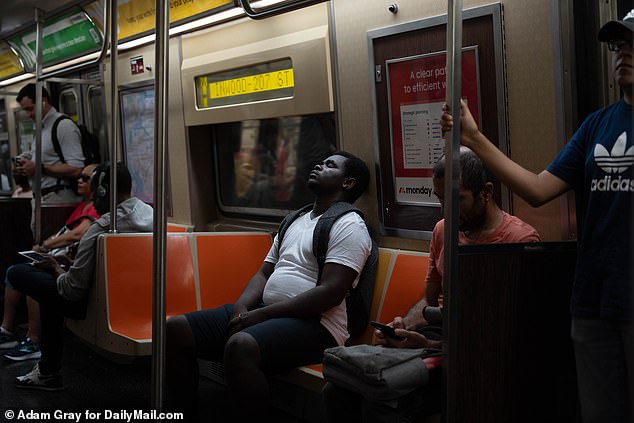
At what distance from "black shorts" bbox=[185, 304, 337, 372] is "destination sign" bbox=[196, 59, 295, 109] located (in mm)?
1599

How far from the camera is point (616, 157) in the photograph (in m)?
2.29

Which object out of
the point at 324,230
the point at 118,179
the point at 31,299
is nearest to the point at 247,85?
the point at 118,179

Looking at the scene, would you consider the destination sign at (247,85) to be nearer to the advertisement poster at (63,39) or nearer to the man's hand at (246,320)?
the man's hand at (246,320)

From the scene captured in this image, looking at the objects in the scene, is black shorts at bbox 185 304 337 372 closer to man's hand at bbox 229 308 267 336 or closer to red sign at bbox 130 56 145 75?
man's hand at bbox 229 308 267 336

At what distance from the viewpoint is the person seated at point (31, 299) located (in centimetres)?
582

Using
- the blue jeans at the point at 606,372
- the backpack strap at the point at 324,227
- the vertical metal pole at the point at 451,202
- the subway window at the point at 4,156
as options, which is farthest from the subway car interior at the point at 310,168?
the subway window at the point at 4,156

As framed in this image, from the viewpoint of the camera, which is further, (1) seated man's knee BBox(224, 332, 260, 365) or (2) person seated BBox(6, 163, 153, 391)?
(2) person seated BBox(6, 163, 153, 391)


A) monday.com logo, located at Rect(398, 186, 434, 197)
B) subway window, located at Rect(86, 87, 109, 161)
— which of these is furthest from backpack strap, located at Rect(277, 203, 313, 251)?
subway window, located at Rect(86, 87, 109, 161)

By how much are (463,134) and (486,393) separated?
851mm

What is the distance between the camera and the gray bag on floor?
8.70 ft

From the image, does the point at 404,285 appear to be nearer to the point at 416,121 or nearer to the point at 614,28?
the point at 416,121

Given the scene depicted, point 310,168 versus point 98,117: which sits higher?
point 98,117

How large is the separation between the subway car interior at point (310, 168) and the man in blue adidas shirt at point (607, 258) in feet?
0.13

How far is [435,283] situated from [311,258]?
2.59 ft
